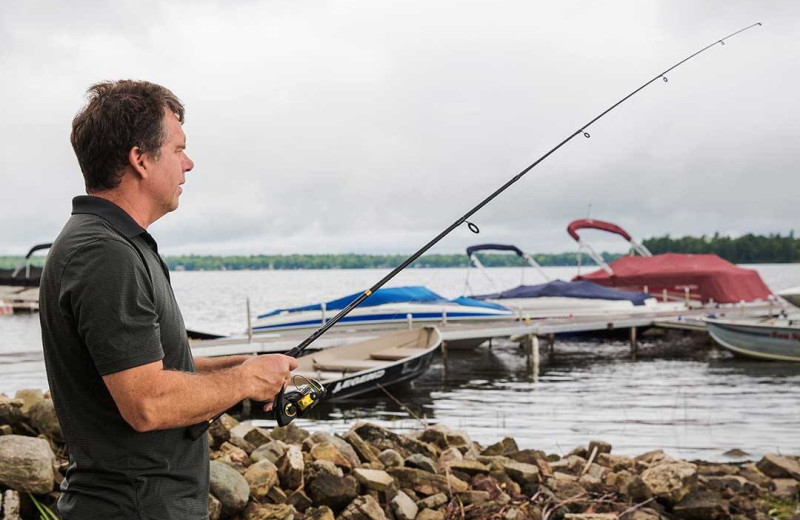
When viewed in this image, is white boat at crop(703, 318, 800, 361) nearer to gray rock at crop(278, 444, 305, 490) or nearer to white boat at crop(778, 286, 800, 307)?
white boat at crop(778, 286, 800, 307)

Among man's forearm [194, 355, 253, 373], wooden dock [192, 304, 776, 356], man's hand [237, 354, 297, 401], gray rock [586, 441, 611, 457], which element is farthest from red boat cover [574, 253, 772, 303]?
man's hand [237, 354, 297, 401]

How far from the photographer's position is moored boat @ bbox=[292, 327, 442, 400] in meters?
13.7

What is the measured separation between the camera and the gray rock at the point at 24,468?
463 cm

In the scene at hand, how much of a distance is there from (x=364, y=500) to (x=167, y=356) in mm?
3792

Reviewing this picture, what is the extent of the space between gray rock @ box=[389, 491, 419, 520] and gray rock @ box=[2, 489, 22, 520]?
7.93 feet

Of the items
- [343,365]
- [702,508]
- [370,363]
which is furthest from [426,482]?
[370,363]

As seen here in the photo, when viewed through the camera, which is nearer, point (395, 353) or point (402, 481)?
point (402, 481)

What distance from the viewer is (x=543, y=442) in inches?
454

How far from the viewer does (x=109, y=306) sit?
6.13ft

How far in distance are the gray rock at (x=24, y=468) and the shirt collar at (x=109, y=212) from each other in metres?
3.15

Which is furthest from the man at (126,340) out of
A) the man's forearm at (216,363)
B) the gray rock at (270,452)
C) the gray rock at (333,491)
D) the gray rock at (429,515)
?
the gray rock at (270,452)

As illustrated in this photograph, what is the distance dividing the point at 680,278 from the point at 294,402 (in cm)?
3121

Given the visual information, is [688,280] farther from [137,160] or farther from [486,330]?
[137,160]

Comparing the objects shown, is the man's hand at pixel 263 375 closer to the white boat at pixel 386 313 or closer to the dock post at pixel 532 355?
the white boat at pixel 386 313
